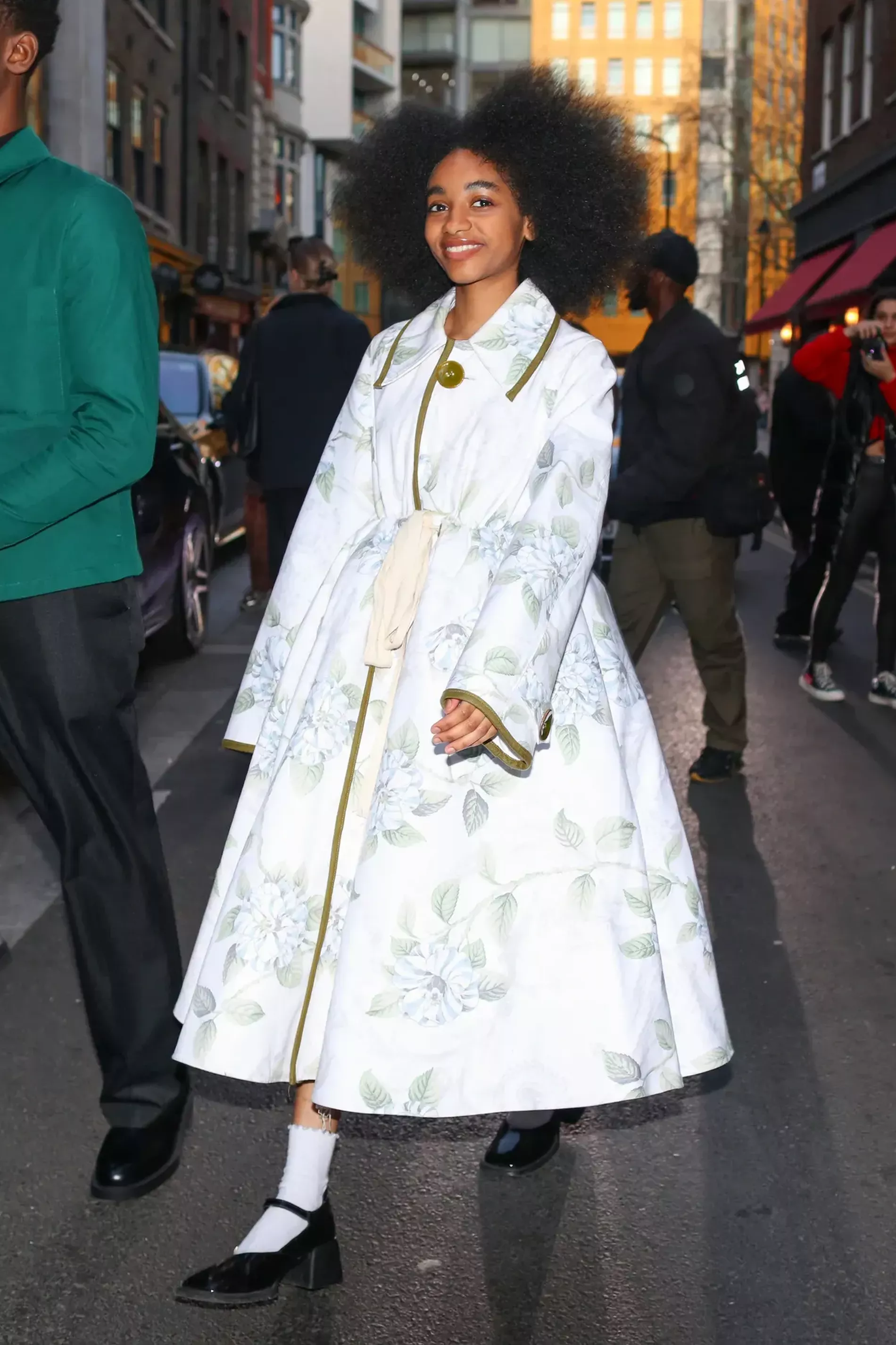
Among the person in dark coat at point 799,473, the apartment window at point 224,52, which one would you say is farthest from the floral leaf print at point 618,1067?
the apartment window at point 224,52

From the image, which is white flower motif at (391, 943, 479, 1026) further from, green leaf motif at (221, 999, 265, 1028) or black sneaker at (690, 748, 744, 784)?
black sneaker at (690, 748, 744, 784)

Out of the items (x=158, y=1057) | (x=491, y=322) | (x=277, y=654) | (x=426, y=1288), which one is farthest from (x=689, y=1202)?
(x=491, y=322)

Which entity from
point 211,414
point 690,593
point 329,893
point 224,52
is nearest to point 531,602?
point 329,893

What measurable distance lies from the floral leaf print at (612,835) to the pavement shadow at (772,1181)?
0.73 metres

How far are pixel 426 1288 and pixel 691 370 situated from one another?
385 cm

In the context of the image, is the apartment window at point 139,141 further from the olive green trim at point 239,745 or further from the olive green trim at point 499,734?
the olive green trim at point 499,734

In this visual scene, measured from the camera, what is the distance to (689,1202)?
3133 mm

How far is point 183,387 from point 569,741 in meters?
10.1

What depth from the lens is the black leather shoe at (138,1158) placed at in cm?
310

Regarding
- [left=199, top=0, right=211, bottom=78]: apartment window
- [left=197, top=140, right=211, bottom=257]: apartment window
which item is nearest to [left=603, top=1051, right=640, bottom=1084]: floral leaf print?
[left=197, top=140, right=211, bottom=257]: apartment window

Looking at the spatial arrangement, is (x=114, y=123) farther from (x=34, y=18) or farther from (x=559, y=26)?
(x=559, y=26)

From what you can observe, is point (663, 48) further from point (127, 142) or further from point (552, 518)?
point (552, 518)

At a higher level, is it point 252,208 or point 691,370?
point 252,208

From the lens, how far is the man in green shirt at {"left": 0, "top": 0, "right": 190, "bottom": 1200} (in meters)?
2.81
